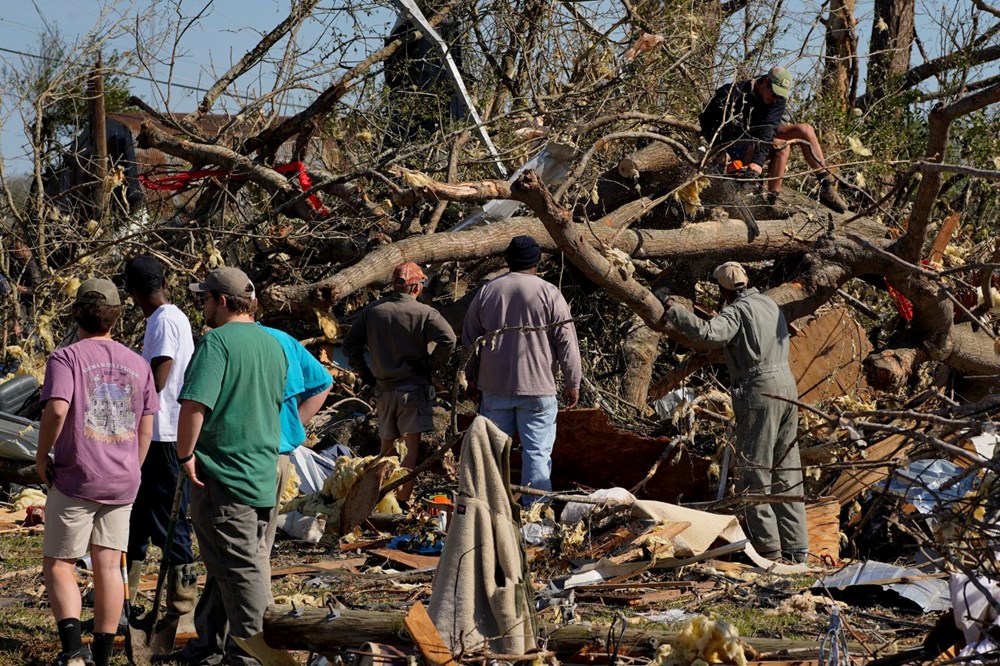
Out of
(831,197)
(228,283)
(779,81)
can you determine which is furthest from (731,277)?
(831,197)

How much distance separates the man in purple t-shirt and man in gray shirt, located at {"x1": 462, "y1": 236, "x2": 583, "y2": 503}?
2.54 meters

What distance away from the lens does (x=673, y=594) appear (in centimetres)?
535

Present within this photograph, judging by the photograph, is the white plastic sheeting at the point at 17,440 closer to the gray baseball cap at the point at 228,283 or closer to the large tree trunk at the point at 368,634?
the gray baseball cap at the point at 228,283

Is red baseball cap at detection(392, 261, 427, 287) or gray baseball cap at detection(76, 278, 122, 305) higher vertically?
red baseball cap at detection(392, 261, 427, 287)

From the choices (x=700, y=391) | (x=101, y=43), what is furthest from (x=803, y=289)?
(x=101, y=43)

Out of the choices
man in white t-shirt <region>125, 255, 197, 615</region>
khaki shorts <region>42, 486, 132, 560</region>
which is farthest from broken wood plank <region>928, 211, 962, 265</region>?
khaki shorts <region>42, 486, 132, 560</region>

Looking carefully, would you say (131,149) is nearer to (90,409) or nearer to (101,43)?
(101,43)

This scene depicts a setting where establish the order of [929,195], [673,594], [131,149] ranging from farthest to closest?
[131,149] < [929,195] < [673,594]

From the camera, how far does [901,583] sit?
5.13 m

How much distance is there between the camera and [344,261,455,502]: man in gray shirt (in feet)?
22.5

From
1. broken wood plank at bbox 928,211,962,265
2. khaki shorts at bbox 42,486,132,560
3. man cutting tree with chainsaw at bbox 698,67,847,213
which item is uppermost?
man cutting tree with chainsaw at bbox 698,67,847,213

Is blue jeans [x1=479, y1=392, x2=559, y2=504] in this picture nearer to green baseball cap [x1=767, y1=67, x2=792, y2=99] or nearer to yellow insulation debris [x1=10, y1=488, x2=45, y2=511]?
yellow insulation debris [x1=10, y1=488, x2=45, y2=511]

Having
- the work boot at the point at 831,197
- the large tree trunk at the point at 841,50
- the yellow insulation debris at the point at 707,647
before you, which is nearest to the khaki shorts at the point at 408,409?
the yellow insulation debris at the point at 707,647

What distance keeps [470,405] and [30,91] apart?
18.3ft
